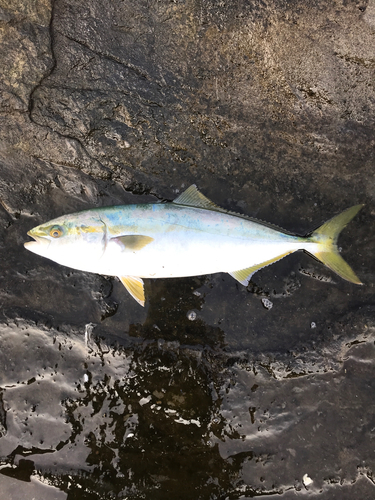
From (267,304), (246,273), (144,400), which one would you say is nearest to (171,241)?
(246,273)

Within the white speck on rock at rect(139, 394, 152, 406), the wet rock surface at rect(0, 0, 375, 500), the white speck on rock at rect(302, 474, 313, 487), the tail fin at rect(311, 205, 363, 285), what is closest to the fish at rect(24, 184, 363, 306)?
the tail fin at rect(311, 205, 363, 285)

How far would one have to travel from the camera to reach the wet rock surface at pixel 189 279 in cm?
294

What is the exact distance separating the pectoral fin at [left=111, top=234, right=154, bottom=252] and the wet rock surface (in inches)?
23.6

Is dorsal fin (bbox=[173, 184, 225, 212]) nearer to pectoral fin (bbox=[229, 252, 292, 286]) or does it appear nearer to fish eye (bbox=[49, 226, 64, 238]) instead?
pectoral fin (bbox=[229, 252, 292, 286])

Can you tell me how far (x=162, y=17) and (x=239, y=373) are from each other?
3.45m

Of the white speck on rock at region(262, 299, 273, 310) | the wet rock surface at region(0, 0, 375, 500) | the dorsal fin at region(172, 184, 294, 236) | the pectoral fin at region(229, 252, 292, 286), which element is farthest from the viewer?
the white speck on rock at region(262, 299, 273, 310)

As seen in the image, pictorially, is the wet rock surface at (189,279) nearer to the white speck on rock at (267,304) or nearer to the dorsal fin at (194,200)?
the white speck on rock at (267,304)

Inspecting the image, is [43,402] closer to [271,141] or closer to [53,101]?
[53,101]

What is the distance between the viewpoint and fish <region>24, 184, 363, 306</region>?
2.57m

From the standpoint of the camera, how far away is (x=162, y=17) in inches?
117

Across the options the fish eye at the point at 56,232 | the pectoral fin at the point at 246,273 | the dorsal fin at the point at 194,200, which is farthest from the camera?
the pectoral fin at the point at 246,273

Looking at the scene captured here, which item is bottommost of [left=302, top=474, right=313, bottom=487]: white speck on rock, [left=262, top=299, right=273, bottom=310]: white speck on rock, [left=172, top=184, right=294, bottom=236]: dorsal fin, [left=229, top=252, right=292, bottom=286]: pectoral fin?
[left=302, top=474, right=313, bottom=487]: white speck on rock

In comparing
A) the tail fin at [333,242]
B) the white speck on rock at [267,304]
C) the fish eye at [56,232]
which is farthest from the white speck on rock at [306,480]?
the fish eye at [56,232]

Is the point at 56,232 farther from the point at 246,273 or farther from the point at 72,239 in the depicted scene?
the point at 246,273
